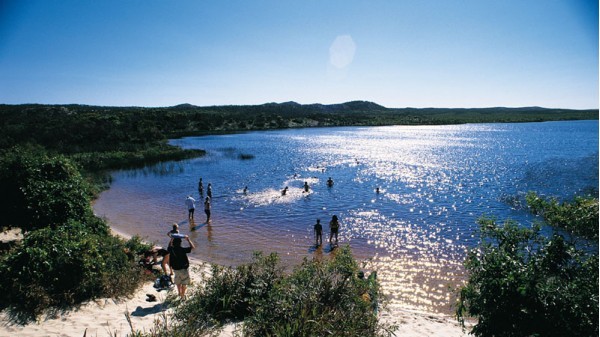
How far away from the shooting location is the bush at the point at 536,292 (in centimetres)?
520

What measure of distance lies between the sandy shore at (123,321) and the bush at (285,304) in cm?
56

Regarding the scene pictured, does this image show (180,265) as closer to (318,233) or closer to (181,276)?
(181,276)

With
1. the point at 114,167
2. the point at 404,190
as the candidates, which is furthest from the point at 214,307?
the point at 114,167

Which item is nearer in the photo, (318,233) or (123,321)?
(123,321)

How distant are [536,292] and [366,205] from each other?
724 inches

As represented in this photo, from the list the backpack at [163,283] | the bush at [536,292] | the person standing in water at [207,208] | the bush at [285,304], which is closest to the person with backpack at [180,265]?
the bush at [285,304]

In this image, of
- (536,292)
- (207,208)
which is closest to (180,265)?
(536,292)

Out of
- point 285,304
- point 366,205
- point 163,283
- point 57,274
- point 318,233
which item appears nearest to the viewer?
point 285,304

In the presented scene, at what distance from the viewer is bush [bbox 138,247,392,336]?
636 cm

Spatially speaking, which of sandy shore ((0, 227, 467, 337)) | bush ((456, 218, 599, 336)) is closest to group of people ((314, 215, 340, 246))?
sandy shore ((0, 227, 467, 337))

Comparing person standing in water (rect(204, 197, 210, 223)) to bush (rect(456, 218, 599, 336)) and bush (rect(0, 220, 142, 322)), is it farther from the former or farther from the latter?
bush (rect(456, 218, 599, 336))

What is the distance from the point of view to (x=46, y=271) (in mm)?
8430

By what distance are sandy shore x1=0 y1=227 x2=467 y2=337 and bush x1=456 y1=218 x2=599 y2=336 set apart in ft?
9.27

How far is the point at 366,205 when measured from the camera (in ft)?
78.0
